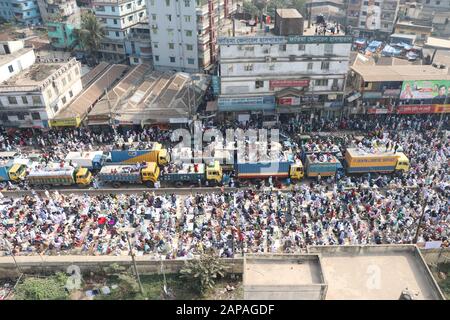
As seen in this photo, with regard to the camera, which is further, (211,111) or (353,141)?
(211,111)

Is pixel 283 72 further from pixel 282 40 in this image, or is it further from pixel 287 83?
pixel 282 40

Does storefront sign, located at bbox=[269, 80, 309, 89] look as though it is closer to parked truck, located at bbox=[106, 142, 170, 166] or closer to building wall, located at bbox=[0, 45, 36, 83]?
parked truck, located at bbox=[106, 142, 170, 166]

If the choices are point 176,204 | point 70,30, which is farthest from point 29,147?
point 70,30

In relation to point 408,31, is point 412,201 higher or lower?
lower

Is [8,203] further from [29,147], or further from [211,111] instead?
[211,111]

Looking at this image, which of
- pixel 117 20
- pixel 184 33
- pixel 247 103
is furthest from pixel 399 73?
pixel 117 20

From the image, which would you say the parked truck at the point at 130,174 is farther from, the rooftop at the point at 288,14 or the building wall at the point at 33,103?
the rooftop at the point at 288,14
